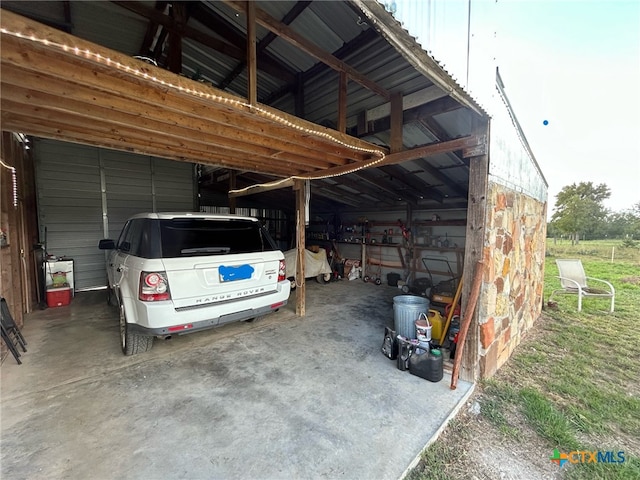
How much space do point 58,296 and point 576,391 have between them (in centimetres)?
760

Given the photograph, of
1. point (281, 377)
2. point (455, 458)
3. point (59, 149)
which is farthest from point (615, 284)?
point (59, 149)

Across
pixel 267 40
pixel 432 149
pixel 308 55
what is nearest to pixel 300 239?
pixel 432 149

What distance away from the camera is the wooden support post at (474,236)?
248 cm

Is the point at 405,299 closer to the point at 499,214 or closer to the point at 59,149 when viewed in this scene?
the point at 499,214

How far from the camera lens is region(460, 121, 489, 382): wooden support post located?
2479 mm

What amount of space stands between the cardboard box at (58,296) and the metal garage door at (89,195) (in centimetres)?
120

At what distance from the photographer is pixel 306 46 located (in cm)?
205

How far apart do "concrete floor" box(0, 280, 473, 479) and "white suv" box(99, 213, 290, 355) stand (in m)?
0.47

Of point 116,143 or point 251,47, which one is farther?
point 116,143

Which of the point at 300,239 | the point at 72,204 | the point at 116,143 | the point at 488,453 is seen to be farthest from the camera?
the point at 72,204

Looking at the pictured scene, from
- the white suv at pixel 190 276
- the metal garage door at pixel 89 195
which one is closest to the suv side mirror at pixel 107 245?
the white suv at pixel 190 276

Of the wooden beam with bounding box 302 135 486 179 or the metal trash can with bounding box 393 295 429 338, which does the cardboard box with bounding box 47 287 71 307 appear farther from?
the metal trash can with bounding box 393 295 429 338

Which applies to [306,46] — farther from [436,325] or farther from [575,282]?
[575,282]

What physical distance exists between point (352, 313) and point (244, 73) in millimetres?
3984
